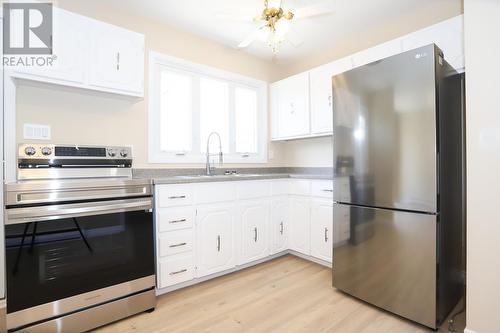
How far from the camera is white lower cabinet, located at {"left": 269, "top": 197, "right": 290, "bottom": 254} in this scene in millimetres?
2881

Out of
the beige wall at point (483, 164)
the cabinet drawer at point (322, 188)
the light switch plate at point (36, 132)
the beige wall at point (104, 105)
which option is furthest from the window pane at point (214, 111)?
the beige wall at point (483, 164)

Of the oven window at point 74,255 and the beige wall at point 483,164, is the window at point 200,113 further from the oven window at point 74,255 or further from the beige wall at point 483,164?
the beige wall at point 483,164

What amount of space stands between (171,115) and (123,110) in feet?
1.61

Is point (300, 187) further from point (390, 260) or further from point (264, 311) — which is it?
point (264, 311)

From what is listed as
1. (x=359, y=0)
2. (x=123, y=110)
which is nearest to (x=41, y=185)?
(x=123, y=110)

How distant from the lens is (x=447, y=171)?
1.72m

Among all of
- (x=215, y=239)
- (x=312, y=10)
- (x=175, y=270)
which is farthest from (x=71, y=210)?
(x=312, y=10)

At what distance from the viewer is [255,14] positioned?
7.89 feet

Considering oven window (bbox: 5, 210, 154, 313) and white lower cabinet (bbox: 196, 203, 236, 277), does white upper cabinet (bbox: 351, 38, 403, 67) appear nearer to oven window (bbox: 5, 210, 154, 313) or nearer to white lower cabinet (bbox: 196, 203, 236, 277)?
white lower cabinet (bbox: 196, 203, 236, 277)

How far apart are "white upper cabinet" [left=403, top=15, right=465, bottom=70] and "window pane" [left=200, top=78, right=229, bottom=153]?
6.76ft

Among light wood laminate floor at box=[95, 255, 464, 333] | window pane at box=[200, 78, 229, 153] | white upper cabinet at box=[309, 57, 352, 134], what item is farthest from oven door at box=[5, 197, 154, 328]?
white upper cabinet at box=[309, 57, 352, 134]

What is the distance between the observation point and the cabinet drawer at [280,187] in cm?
290

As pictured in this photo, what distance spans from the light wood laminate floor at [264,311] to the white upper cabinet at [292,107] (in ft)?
5.54

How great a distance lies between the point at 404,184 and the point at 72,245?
223cm
